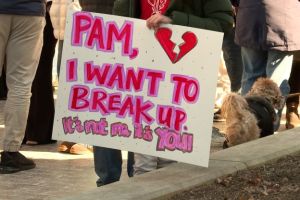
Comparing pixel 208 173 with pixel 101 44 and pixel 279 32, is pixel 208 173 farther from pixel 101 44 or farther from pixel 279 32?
pixel 279 32

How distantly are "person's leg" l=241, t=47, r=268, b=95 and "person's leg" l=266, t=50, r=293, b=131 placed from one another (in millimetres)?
140

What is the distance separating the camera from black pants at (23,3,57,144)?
25.3 ft

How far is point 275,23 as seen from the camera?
23.9 ft

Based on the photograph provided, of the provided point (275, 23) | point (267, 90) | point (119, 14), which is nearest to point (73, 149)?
point (267, 90)

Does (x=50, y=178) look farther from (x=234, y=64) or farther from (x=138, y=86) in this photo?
(x=234, y=64)

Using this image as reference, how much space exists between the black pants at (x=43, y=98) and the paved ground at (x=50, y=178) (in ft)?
0.60

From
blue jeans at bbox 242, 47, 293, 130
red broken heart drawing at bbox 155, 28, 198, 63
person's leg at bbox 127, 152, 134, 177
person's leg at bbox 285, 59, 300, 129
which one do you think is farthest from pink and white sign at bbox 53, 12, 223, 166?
person's leg at bbox 285, 59, 300, 129

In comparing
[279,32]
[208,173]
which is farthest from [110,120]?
[279,32]

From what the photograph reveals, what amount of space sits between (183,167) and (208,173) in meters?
0.19

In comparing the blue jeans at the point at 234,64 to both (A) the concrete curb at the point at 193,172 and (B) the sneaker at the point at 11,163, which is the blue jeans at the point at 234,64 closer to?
(A) the concrete curb at the point at 193,172

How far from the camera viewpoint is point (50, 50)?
7.77 meters

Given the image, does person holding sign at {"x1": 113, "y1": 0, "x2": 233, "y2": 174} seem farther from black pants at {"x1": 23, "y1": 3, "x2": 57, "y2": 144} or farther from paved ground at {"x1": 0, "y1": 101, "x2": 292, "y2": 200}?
black pants at {"x1": 23, "y1": 3, "x2": 57, "y2": 144}

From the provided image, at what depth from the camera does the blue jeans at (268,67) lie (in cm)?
742

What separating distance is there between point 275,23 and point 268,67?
1.42 feet
